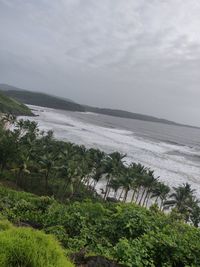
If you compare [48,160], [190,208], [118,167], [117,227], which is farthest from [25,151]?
[117,227]

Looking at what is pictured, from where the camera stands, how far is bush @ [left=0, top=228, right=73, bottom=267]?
24.0 ft

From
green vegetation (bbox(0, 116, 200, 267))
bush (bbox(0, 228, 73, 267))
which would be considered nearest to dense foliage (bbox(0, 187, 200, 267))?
green vegetation (bbox(0, 116, 200, 267))

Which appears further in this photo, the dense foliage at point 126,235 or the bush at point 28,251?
the dense foliage at point 126,235

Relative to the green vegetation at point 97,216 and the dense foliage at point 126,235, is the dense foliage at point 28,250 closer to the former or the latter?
the green vegetation at point 97,216

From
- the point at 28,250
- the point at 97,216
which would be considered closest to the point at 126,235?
the point at 97,216

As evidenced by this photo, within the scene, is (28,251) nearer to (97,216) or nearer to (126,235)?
(126,235)

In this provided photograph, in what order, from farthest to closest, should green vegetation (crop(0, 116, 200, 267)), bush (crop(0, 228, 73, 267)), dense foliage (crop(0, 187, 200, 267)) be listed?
green vegetation (crop(0, 116, 200, 267)), dense foliage (crop(0, 187, 200, 267)), bush (crop(0, 228, 73, 267))

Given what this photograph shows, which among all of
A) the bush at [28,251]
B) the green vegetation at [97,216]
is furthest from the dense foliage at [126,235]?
the bush at [28,251]

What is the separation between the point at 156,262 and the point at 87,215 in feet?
25.6

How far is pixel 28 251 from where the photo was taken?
24.7ft

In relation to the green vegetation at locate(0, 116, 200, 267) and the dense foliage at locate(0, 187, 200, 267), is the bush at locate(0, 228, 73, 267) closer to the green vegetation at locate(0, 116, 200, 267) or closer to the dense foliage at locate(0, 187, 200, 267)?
the green vegetation at locate(0, 116, 200, 267)

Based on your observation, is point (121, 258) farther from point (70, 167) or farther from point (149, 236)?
point (70, 167)

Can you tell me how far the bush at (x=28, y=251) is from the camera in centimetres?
731

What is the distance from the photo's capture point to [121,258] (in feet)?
34.1
